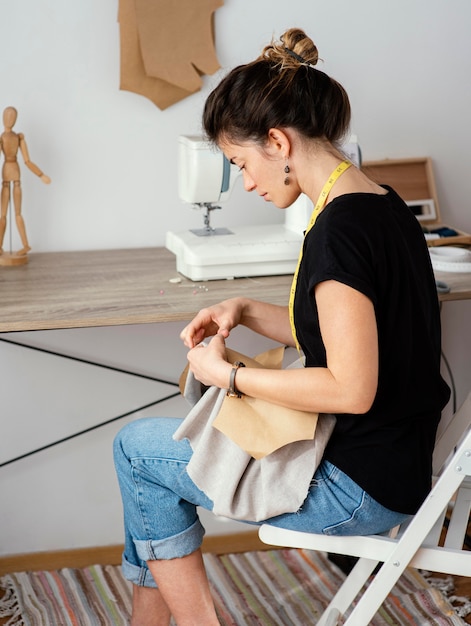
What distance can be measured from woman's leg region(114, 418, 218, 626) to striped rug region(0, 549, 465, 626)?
0.63m

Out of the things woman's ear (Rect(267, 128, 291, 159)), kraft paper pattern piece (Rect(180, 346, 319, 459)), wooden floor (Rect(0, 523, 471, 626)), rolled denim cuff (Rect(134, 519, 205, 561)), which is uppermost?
woman's ear (Rect(267, 128, 291, 159))

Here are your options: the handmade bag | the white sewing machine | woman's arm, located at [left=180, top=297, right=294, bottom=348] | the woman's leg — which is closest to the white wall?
the white sewing machine

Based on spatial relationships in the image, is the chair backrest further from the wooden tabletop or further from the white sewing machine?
the white sewing machine

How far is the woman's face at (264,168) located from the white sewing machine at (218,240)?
0.45m

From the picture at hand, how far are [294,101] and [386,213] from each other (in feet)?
0.78

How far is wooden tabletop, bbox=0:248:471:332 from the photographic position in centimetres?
168

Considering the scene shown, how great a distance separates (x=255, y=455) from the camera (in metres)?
1.37

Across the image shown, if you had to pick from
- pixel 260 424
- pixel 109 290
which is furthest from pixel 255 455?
pixel 109 290

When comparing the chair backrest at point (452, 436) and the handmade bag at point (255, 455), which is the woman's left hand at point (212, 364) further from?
the chair backrest at point (452, 436)

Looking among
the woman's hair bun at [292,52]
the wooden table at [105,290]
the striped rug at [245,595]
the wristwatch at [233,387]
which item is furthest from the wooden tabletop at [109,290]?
the striped rug at [245,595]

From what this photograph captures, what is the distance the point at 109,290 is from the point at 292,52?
27.1 inches

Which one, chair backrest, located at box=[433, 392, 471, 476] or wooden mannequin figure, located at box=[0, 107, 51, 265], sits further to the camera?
wooden mannequin figure, located at box=[0, 107, 51, 265]

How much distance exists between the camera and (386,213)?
1.34 metres

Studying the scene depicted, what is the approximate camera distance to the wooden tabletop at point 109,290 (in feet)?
5.51
